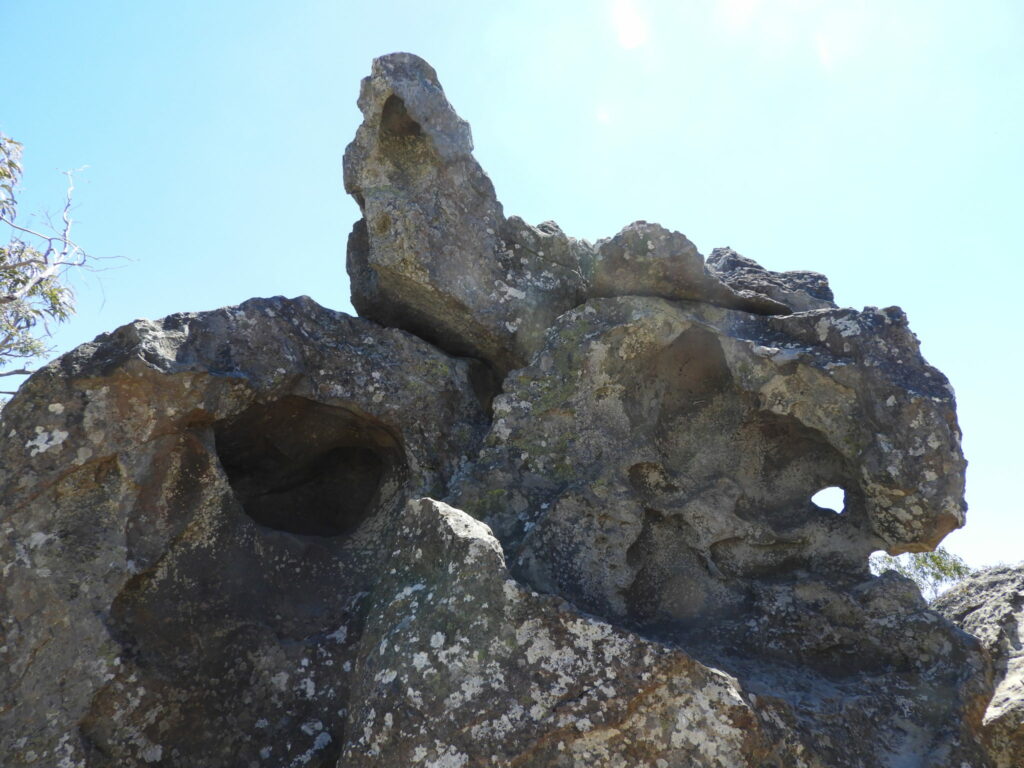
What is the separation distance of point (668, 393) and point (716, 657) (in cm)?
179

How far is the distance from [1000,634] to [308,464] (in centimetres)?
437

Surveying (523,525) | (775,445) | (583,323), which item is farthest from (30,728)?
(775,445)

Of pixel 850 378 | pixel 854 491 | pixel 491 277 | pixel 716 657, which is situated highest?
pixel 491 277

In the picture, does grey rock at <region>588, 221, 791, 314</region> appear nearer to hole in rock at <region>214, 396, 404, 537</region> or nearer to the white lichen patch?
hole in rock at <region>214, 396, 404, 537</region>

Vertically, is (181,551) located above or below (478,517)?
below

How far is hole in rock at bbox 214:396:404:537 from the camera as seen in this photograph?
17.4 ft

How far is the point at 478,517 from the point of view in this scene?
4504 millimetres

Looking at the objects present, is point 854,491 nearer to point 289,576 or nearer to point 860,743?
point 860,743

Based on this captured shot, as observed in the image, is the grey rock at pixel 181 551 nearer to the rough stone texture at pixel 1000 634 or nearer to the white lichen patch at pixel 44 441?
the white lichen patch at pixel 44 441

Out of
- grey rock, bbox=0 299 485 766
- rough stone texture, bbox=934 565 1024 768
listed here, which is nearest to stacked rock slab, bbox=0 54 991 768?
grey rock, bbox=0 299 485 766

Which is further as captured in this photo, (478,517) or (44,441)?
(478,517)

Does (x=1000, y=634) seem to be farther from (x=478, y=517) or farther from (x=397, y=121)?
(x=397, y=121)

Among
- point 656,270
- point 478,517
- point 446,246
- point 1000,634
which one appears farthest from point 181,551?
point 1000,634

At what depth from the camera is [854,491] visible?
4.86 metres
